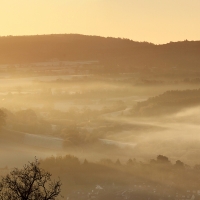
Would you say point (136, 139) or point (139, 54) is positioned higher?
point (139, 54)

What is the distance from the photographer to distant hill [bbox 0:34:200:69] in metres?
59.4

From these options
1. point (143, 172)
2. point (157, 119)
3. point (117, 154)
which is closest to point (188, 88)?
point (157, 119)

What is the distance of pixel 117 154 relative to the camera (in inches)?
885

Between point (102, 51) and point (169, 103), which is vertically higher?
point (102, 51)

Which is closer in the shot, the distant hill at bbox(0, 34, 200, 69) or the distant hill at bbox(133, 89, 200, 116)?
the distant hill at bbox(133, 89, 200, 116)

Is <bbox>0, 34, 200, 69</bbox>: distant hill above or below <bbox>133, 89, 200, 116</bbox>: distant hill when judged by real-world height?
above

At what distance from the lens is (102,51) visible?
213 ft

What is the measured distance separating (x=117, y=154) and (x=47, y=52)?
1700 inches

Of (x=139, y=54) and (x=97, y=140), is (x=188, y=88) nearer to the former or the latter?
(x=139, y=54)

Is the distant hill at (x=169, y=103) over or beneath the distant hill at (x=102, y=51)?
beneath

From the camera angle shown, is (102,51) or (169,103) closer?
(169,103)

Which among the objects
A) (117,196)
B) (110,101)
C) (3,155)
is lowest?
(117,196)

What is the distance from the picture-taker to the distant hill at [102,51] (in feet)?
195

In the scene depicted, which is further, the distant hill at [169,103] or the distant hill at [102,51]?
the distant hill at [102,51]
